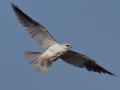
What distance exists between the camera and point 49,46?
1284 cm

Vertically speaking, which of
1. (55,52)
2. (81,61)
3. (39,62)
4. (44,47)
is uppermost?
(81,61)

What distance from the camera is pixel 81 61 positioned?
540 inches

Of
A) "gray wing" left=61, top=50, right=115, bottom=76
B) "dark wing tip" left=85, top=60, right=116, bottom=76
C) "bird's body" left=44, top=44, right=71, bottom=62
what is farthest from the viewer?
"dark wing tip" left=85, top=60, right=116, bottom=76

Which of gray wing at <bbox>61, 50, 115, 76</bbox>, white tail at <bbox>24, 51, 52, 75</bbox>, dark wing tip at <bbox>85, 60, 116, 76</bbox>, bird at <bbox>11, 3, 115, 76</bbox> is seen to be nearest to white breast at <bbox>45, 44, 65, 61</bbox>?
bird at <bbox>11, 3, 115, 76</bbox>

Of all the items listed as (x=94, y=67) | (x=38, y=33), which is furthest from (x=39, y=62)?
(x=94, y=67)

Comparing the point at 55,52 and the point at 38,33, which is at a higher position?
the point at 38,33

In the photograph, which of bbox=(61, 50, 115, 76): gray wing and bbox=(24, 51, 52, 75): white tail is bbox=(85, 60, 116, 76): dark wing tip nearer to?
bbox=(61, 50, 115, 76): gray wing

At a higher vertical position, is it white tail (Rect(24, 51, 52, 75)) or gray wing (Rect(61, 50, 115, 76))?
gray wing (Rect(61, 50, 115, 76))

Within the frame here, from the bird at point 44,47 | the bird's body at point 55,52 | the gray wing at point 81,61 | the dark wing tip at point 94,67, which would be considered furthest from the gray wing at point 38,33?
the dark wing tip at point 94,67

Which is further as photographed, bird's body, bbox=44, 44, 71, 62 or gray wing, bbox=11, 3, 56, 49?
gray wing, bbox=11, 3, 56, 49

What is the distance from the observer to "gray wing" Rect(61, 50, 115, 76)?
1349 cm

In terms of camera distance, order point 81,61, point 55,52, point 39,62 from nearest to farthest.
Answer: point 55,52
point 39,62
point 81,61

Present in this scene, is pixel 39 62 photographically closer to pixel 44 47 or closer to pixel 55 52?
pixel 44 47

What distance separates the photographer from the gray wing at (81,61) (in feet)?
44.3
